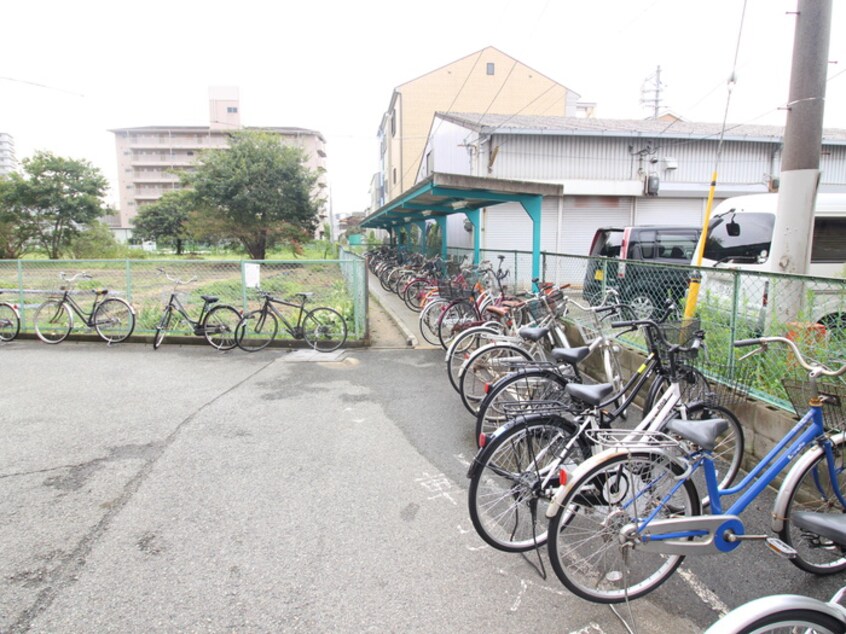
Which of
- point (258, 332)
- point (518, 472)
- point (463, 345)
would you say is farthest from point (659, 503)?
point (258, 332)

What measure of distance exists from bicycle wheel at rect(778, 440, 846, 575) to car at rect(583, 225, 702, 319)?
7.32 ft

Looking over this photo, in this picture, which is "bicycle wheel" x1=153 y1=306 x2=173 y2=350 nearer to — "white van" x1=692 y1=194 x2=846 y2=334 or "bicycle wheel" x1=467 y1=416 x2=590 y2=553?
"bicycle wheel" x1=467 y1=416 x2=590 y2=553

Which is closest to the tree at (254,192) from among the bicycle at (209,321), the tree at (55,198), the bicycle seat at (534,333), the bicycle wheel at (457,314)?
the tree at (55,198)

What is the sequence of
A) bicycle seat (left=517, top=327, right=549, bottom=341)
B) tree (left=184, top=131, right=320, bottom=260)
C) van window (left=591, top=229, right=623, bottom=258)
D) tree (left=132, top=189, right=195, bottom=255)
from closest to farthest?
bicycle seat (left=517, top=327, right=549, bottom=341) < van window (left=591, top=229, right=623, bottom=258) < tree (left=184, top=131, right=320, bottom=260) < tree (left=132, top=189, right=195, bottom=255)

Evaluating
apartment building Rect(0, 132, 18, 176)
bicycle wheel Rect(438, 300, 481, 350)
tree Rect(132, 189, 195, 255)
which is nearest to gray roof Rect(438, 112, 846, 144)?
bicycle wheel Rect(438, 300, 481, 350)

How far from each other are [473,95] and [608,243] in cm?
2078

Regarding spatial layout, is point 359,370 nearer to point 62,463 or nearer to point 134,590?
point 62,463

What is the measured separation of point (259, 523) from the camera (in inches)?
111

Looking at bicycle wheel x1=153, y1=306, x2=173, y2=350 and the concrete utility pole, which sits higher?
the concrete utility pole

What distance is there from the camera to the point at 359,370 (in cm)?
622

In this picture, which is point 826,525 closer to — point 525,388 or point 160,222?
Answer: point 525,388

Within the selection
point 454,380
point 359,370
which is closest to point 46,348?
point 359,370

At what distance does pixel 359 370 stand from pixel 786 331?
4234 millimetres

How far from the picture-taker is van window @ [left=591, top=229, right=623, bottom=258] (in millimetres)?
9727
